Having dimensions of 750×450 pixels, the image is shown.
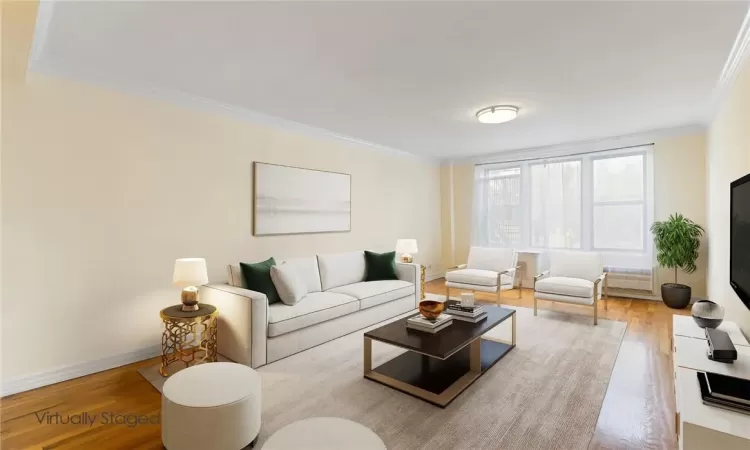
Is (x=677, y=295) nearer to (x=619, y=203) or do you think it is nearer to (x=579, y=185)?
(x=619, y=203)

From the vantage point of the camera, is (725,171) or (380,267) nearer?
(725,171)

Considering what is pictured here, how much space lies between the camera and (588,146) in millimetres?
5988

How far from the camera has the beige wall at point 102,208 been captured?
273cm

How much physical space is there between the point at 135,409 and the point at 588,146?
6675 millimetres

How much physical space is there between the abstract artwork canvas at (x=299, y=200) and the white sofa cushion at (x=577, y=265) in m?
3.04

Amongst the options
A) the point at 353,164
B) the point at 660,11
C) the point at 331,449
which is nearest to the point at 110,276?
the point at 331,449

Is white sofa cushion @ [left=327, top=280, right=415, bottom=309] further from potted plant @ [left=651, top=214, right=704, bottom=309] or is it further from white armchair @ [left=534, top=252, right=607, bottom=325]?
potted plant @ [left=651, top=214, right=704, bottom=309]

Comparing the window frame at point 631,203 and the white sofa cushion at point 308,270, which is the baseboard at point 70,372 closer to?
the white sofa cushion at point 308,270

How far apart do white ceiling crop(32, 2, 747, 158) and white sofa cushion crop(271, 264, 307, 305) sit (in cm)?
176

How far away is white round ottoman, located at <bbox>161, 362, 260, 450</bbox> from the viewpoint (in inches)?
73.1

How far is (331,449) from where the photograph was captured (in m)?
1.44

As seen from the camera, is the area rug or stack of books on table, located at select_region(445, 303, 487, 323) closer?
the area rug

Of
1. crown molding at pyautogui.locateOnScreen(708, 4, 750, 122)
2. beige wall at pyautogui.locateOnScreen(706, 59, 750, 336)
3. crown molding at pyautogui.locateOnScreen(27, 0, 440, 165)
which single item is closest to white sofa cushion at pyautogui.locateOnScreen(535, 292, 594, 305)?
beige wall at pyautogui.locateOnScreen(706, 59, 750, 336)

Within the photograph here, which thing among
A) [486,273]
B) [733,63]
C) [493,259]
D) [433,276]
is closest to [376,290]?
[486,273]
